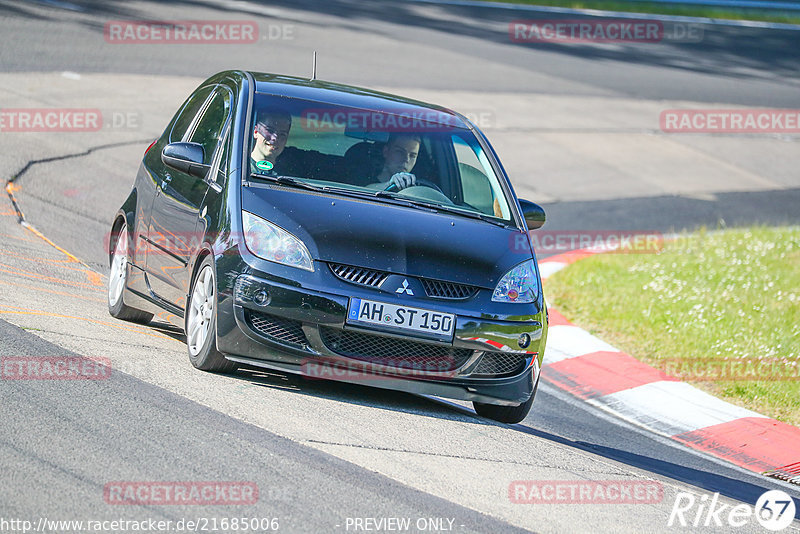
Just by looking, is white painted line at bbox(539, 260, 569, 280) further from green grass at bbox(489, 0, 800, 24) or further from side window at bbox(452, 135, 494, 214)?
green grass at bbox(489, 0, 800, 24)

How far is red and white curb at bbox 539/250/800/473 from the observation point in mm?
6941

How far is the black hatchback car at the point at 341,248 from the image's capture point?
215 inches

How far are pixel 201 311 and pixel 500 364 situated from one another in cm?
158

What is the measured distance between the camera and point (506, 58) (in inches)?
912

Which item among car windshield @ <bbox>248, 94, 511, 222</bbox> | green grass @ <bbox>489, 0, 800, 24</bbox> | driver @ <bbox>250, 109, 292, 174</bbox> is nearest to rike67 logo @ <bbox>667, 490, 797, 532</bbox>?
car windshield @ <bbox>248, 94, 511, 222</bbox>

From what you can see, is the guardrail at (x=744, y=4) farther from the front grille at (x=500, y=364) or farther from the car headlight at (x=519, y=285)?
the front grille at (x=500, y=364)

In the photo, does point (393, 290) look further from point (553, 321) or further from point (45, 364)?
point (553, 321)

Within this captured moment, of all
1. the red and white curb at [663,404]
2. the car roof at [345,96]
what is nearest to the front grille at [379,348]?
the car roof at [345,96]

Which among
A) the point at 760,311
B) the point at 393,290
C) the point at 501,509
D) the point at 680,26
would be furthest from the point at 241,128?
the point at 680,26

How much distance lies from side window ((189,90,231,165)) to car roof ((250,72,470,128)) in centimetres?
23

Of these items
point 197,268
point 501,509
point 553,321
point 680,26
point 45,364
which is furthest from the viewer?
point 680,26

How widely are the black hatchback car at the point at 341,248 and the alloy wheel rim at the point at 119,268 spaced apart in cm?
6

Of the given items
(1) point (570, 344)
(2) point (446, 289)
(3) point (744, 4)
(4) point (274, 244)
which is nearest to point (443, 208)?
(2) point (446, 289)

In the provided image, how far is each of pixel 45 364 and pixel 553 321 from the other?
17.1 feet
